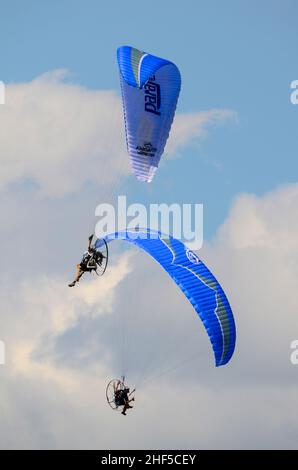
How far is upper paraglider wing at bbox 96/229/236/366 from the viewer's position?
216 ft

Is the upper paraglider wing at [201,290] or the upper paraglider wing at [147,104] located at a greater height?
the upper paraglider wing at [147,104]

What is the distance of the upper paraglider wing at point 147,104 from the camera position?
6850 cm

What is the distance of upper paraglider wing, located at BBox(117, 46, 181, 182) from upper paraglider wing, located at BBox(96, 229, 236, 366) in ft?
14.4

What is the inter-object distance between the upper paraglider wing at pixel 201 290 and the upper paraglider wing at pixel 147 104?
14.4ft

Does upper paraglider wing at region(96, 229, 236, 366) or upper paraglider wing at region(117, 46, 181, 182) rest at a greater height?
upper paraglider wing at region(117, 46, 181, 182)

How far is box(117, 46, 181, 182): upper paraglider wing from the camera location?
225ft

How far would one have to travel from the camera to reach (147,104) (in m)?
69.6

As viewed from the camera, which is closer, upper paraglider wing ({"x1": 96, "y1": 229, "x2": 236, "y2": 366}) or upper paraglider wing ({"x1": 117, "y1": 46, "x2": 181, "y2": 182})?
upper paraglider wing ({"x1": 96, "y1": 229, "x2": 236, "y2": 366})

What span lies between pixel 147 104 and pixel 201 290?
10.1 meters

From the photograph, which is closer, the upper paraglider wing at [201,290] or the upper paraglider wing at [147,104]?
the upper paraglider wing at [201,290]

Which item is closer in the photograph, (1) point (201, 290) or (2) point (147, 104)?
(1) point (201, 290)

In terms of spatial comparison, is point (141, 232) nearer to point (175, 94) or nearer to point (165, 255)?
point (165, 255)
